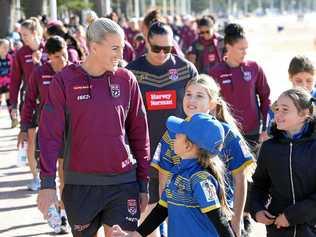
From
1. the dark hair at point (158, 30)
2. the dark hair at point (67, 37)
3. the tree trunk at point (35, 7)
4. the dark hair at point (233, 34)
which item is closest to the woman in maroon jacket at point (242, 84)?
the dark hair at point (233, 34)

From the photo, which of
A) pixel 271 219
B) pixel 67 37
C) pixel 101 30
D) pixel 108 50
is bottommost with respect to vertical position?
pixel 271 219

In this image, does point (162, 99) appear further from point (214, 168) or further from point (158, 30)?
point (214, 168)

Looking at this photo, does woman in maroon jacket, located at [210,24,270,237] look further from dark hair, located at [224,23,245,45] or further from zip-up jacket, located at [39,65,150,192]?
zip-up jacket, located at [39,65,150,192]

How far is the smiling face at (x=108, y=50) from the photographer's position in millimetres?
5352

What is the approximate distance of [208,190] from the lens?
448cm

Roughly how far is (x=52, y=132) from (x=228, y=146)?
3.70ft

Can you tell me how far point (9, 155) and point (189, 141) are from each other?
9529 mm

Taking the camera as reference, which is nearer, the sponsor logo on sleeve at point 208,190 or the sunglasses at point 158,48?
the sponsor logo on sleeve at point 208,190

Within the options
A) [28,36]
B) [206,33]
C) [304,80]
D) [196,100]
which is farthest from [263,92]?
[206,33]

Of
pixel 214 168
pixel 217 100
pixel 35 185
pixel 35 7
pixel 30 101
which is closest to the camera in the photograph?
pixel 214 168

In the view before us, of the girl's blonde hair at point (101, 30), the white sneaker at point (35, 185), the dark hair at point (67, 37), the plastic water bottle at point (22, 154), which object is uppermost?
the girl's blonde hair at point (101, 30)

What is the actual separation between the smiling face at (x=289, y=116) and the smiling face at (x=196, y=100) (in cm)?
46

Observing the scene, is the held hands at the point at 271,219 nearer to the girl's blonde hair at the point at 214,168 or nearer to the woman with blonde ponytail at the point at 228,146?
the woman with blonde ponytail at the point at 228,146

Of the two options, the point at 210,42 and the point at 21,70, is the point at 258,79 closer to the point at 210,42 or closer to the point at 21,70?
the point at 21,70
